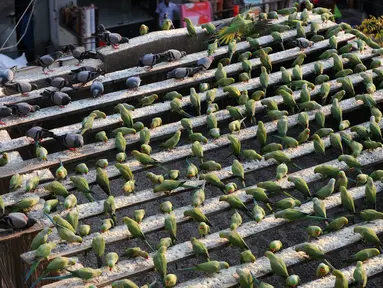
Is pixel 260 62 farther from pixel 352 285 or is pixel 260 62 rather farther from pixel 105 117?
pixel 352 285

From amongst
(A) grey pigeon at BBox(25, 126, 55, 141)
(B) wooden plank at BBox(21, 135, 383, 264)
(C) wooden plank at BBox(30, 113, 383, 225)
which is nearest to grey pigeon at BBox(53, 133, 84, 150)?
(A) grey pigeon at BBox(25, 126, 55, 141)

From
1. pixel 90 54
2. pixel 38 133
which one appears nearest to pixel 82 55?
pixel 90 54

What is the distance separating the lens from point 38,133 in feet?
37.9

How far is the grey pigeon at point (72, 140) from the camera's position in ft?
37.7

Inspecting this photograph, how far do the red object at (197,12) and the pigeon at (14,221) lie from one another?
13.3 meters

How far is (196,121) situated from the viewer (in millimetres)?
12328

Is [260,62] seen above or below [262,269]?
above

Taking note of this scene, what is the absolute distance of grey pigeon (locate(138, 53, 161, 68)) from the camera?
13297 millimetres

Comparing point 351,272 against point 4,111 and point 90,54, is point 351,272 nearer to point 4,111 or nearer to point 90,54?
point 4,111

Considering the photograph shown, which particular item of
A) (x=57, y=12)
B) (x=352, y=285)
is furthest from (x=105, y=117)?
(x=57, y=12)

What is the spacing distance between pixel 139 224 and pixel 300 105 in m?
3.40

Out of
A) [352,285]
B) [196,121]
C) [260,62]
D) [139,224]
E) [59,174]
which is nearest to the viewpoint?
[352,285]

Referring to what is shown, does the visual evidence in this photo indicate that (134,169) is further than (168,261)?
Yes

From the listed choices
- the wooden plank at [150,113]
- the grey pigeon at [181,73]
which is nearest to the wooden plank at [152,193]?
the wooden plank at [150,113]
